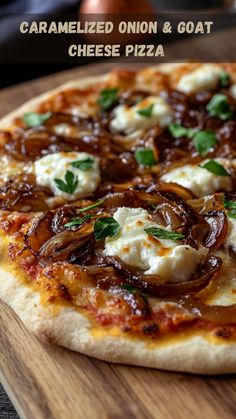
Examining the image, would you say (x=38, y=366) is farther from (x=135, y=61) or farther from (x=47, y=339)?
(x=135, y=61)

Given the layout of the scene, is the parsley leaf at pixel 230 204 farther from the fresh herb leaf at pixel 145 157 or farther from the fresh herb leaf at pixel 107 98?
the fresh herb leaf at pixel 107 98

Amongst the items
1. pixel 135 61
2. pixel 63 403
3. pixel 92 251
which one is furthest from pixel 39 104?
pixel 63 403

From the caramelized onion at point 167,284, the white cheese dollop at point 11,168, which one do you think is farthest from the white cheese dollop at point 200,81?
the caramelized onion at point 167,284

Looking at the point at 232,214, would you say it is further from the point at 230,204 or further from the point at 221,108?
the point at 221,108

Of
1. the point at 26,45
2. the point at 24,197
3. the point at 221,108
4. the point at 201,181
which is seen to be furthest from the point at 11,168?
the point at 26,45

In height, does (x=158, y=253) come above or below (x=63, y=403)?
above
